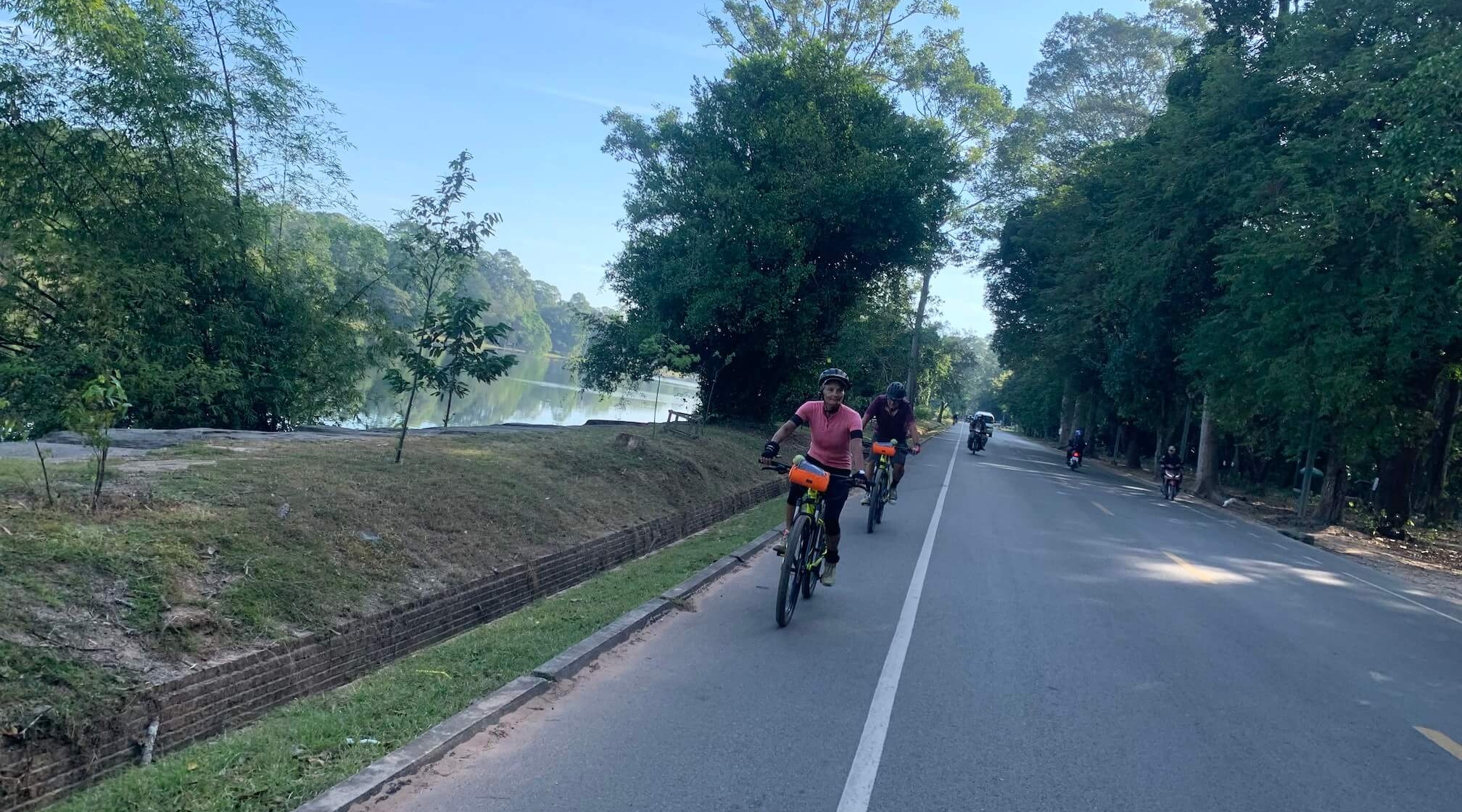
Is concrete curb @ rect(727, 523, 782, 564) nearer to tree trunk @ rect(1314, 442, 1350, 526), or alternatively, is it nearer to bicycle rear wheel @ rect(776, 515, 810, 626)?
bicycle rear wheel @ rect(776, 515, 810, 626)

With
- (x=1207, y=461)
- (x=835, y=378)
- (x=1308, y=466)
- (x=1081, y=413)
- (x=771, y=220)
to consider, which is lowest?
(x=1207, y=461)

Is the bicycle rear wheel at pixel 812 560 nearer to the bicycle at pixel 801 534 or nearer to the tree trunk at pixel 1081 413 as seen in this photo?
the bicycle at pixel 801 534

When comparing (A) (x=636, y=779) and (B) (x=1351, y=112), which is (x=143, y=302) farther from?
(B) (x=1351, y=112)

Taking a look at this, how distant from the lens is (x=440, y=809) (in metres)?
3.96

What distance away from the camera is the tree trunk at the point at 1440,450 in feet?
72.8

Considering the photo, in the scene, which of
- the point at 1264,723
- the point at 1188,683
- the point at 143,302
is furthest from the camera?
the point at 143,302

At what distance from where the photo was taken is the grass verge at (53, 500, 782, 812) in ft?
12.8

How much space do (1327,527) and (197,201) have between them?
23322mm

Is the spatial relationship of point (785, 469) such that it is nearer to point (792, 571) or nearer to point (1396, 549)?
point (792, 571)

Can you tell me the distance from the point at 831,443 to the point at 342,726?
14.5 ft

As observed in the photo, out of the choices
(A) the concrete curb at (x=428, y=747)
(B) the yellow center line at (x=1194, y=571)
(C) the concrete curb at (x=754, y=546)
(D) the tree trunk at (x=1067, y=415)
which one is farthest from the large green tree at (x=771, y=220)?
(D) the tree trunk at (x=1067, y=415)

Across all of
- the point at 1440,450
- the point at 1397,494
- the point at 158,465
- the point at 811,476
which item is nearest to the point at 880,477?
the point at 811,476

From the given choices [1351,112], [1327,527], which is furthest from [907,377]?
[1351,112]

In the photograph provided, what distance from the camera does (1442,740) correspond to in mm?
5773
